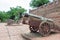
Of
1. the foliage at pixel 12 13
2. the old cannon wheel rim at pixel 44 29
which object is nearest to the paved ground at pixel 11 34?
the old cannon wheel rim at pixel 44 29

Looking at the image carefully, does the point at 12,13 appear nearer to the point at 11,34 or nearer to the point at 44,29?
the point at 11,34

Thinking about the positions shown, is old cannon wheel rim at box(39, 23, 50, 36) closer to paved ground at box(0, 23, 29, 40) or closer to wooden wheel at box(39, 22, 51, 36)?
wooden wheel at box(39, 22, 51, 36)

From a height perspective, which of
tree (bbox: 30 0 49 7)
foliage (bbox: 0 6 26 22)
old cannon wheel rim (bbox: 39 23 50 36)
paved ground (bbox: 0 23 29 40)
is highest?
tree (bbox: 30 0 49 7)

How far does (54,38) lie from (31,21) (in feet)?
4.59

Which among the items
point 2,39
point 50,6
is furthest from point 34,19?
point 2,39

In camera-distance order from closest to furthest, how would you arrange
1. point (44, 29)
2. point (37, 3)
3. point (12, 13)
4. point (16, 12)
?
1. point (44, 29)
2. point (37, 3)
3. point (16, 12)
4. point (12, 13)

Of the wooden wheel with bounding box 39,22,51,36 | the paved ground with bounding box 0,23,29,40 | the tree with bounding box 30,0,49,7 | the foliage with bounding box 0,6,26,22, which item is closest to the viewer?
the wooden wheel with bounding box 39,22,51,36

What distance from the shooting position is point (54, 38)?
493 cm

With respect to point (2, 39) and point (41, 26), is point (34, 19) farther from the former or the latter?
point (2, 39)

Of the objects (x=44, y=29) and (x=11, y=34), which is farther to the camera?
(x=11, y=34)

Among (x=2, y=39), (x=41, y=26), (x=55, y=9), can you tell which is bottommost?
(x=2, y=39)

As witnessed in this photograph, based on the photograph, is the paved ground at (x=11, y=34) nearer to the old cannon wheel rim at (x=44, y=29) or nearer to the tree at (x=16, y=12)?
the old cannon wheel rim at (x=44, y=29)

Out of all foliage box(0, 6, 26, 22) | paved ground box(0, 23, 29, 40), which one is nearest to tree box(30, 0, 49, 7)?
foliage box(0, 6, 26, 22)

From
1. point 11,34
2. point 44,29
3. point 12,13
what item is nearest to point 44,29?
point 44,29
